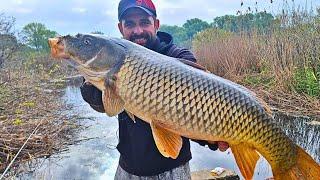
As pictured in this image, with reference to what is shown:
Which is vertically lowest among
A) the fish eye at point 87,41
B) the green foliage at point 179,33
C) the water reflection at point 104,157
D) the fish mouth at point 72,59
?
the water reflection at point 104,157

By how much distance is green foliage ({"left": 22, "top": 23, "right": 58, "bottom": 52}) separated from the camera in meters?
35.5

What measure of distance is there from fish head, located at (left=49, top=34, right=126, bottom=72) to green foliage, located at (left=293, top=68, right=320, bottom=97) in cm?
712

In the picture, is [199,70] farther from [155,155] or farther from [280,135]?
[155,155]

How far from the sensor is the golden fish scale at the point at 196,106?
6.10ft

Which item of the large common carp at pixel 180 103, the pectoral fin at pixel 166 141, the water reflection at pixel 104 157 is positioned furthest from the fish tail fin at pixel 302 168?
the water reflection at pixel 104 157

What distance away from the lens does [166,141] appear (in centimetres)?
196

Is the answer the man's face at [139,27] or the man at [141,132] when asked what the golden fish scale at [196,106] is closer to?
the man at [141,132]

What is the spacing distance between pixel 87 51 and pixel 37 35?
36284mm

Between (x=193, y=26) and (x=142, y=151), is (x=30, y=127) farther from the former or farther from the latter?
(x=193, y=26)

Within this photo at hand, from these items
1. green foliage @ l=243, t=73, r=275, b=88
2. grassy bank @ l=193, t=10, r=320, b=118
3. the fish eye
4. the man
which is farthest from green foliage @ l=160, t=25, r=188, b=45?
the fish eye

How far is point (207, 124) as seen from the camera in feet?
6.06

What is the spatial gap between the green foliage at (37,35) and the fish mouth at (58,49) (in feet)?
112

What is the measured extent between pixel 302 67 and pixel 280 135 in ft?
24.5

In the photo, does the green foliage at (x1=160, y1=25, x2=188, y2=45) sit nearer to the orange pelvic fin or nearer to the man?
the man
